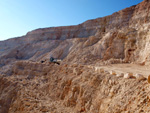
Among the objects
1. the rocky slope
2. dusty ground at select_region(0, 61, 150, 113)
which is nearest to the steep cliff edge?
the rocky slope

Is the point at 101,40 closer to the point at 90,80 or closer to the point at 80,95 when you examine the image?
the point at 90,80

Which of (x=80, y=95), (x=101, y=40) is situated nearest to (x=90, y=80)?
(x=80, y=95)

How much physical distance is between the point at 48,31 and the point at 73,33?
9204 mm

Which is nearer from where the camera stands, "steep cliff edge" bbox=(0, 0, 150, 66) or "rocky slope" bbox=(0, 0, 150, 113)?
"rocky slope" bbox=(0, 0, 150, 113)

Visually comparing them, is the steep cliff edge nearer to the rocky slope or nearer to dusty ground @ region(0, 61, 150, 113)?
the rocky slope

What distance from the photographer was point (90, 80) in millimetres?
7395

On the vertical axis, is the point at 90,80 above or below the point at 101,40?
below

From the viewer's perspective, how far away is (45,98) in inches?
361

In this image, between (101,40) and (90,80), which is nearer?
(90,80)

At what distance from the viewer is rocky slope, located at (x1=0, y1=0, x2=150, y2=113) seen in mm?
4715

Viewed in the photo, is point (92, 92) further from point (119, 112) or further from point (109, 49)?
point (109, 49)

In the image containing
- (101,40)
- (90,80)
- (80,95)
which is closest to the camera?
(80,95)

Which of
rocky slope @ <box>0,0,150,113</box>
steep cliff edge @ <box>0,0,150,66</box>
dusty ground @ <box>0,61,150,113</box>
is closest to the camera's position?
dusty ground @ <box>0,61,150,113</box>

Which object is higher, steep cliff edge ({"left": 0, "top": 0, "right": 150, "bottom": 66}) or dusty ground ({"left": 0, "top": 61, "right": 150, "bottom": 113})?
steep cliff edge ({"left": 0, "top": 0, "right": 150, "bottom": 66})
